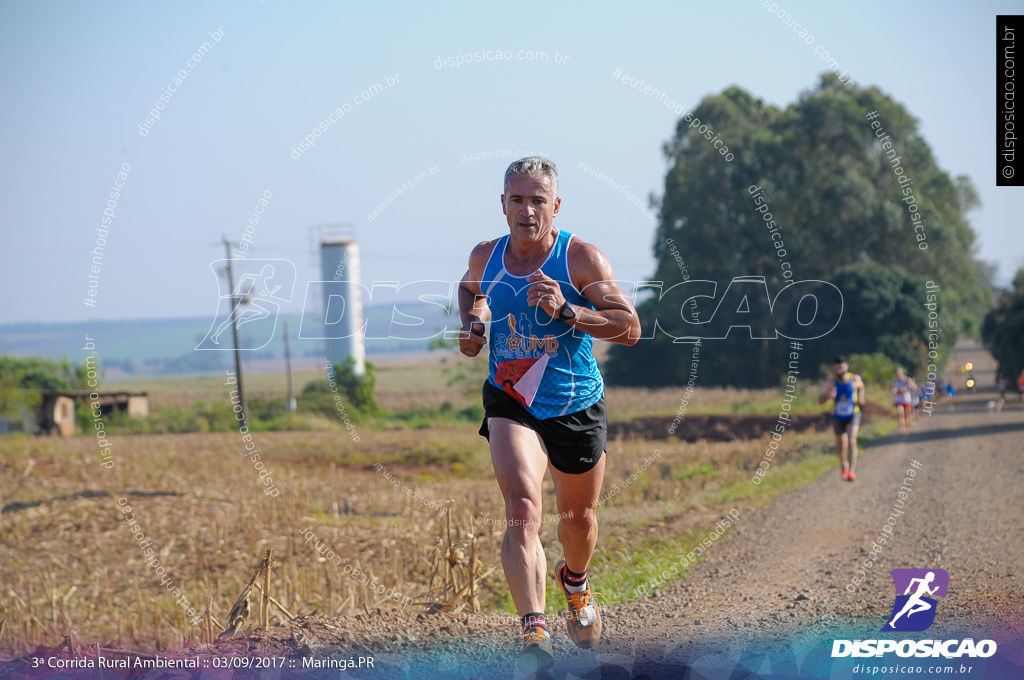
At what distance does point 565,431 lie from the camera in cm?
421

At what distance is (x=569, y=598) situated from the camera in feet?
15.0

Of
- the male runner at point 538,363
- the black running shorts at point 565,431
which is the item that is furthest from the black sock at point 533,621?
the black running shorts at point 565,431

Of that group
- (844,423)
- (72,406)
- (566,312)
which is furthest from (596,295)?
(72,406)

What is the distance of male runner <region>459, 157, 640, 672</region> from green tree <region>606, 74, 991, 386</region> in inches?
1337

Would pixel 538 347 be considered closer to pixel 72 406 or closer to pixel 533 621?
pixel 533 621

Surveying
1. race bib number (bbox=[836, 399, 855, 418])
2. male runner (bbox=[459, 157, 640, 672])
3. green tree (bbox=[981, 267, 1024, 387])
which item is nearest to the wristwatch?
male runner (bbox=[459, 157, 640, 672])

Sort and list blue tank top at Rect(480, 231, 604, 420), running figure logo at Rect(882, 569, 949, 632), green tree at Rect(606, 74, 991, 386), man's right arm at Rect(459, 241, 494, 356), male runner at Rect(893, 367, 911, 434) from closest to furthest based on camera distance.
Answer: blue tank top at Rect(480, 231, 604, 420)
man's right arm at Rect(459, 241, 494, 356)
running figure logo at Rect(882, 569, 949, 632)
male runner at Rect(893, 367, 911, 434)
green tree at Rect(606, 74, 991, 386)

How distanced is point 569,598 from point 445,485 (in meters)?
12.7

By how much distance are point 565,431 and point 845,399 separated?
947 centimetres

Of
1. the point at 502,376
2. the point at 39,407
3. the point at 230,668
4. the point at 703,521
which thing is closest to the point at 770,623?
A: the point at 502,376

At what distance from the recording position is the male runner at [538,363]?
4039mm

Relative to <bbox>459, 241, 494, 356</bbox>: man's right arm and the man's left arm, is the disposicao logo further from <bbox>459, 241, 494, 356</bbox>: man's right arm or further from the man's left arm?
<bbox>459, 241, 494, 356</bbox>: man's right arm

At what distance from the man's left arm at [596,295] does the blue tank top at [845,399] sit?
913 cm

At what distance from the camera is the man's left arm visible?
4.02m
